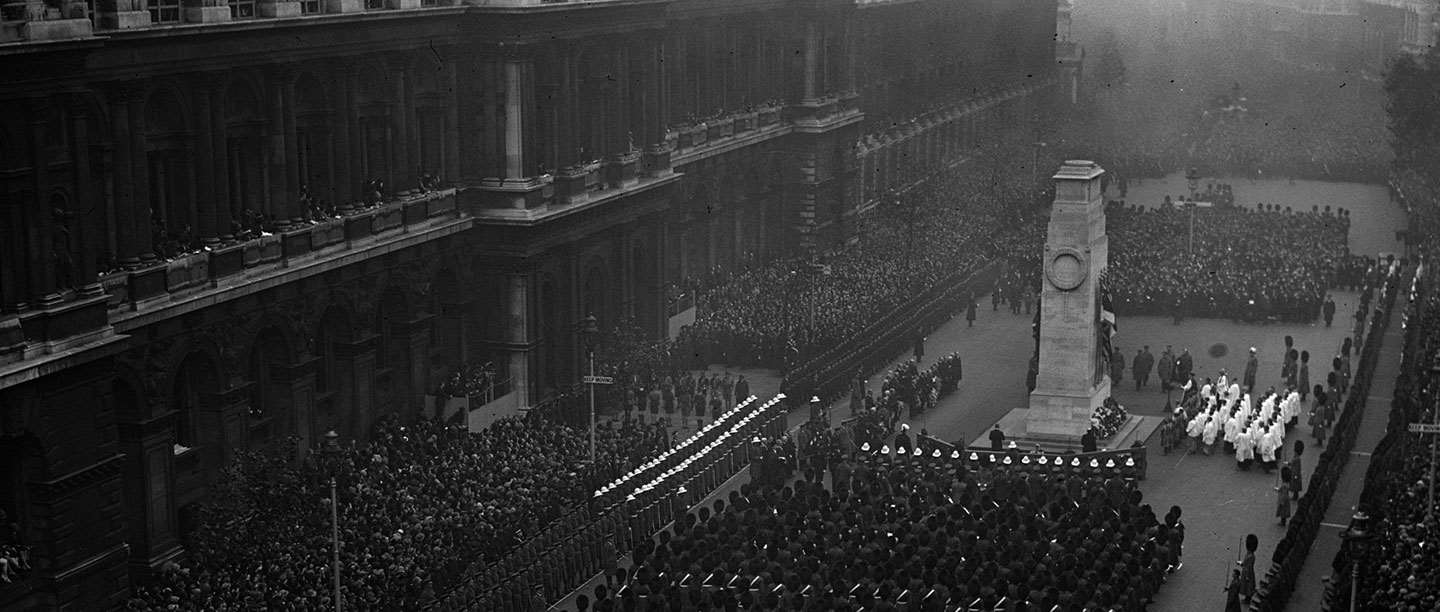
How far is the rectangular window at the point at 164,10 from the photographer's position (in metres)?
46.1

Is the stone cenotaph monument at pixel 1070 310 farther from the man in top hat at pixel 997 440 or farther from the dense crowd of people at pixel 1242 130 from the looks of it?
the dense crowd of people at pixel 1242 130

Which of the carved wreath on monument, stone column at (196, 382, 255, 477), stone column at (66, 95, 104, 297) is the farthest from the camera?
the carved wreath on monument

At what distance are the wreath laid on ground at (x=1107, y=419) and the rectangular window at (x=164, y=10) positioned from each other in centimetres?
2651

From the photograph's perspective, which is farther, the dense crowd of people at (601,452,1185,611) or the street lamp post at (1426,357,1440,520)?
the street lamp post at (1426,357,1440,520)

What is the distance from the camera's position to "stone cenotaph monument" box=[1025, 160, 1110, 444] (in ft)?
194

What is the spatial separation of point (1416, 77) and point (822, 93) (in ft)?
124

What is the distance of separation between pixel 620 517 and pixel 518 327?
38.5 feet

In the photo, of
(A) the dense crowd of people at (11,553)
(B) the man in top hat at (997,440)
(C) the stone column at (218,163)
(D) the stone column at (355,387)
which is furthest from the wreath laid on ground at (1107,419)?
(A) the dense crowd of people at (11,553)

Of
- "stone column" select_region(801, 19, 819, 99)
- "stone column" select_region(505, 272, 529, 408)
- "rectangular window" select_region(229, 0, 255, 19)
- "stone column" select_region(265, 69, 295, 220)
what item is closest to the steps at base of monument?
"stone column" select_region(505, 272, 529, 408)

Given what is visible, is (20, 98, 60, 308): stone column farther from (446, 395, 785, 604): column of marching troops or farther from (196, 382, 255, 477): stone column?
(446, 395, 785, 604): column of marching troops

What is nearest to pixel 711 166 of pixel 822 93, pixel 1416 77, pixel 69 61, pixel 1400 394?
pixel 822 93

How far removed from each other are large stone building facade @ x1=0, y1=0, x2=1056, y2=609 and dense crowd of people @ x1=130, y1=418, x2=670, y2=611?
1.75 meters

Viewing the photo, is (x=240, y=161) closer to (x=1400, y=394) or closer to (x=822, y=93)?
(x=1400, y=394)

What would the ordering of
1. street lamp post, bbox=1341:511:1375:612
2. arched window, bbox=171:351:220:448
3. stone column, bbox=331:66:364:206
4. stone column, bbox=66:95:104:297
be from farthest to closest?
stone column, bbox=331:66:364:206 < arched window, bbox=171:351:220:448 < stone column, bbox=66:95:104:297 < street lamp post, bbox=1341:511:1375:612
